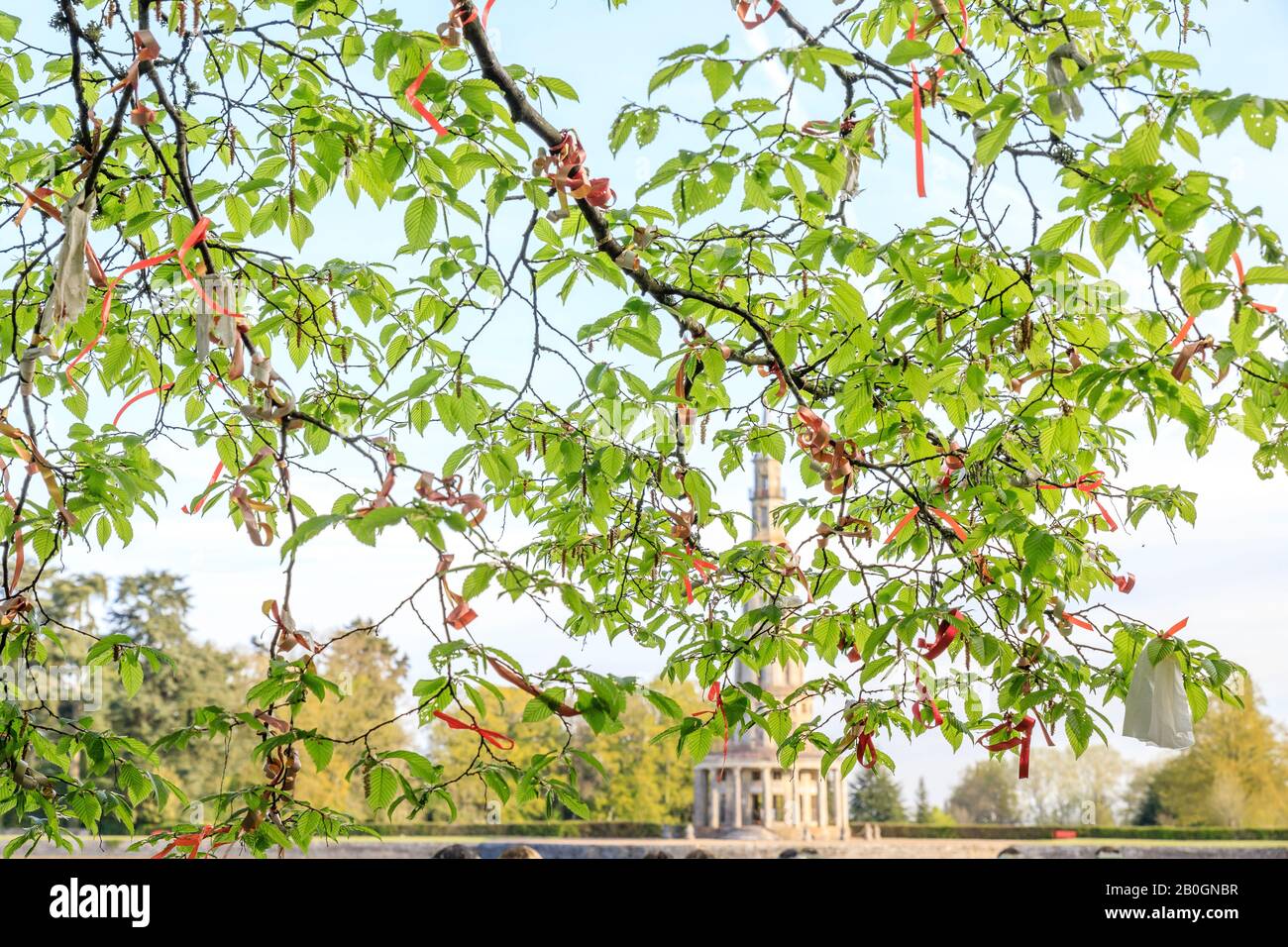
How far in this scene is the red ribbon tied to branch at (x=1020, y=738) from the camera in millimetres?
3365

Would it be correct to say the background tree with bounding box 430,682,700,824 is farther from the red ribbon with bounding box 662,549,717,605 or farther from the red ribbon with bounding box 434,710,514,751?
the red ribbon with bounding box 434,710,514,751

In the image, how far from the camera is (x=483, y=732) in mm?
2217

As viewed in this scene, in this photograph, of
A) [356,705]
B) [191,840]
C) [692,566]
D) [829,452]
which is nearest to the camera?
[191,840]

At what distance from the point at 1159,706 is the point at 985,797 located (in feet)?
160

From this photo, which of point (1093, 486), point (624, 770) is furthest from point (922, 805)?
point (1093, 486)

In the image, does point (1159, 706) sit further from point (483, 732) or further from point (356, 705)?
point (356, 705)

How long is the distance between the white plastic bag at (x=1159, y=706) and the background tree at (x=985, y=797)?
136ft

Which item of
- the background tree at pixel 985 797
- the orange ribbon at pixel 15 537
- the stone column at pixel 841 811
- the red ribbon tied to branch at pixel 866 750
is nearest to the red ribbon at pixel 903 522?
the red ribbon tied to branch at pixel 866 750

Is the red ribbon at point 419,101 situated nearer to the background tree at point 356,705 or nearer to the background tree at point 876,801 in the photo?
the background tree at point 356,705

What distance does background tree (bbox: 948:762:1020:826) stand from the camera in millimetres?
42344

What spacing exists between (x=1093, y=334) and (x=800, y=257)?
3.14ft

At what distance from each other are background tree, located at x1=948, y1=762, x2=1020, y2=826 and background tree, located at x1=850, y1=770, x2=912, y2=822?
5.19 metres
